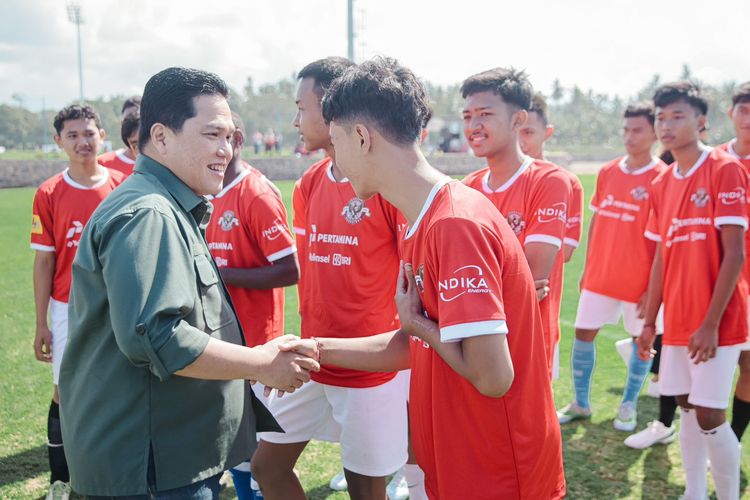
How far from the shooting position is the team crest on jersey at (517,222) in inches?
145

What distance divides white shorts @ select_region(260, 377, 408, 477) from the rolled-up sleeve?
A: 57.5 inches

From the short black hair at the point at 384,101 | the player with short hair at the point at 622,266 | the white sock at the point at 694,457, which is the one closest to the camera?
the short black hair at the point at 384,101

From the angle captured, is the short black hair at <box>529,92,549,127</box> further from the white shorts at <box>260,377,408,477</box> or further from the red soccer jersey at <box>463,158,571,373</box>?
the white shorts at <box>260,377,408,477</box>

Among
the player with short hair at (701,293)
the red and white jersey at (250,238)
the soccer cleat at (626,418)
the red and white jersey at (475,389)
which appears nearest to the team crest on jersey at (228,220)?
the red and white jersey at (250,238)

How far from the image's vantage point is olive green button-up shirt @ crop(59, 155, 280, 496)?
6.51 ft

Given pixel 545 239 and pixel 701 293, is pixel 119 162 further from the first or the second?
pixel 701 293

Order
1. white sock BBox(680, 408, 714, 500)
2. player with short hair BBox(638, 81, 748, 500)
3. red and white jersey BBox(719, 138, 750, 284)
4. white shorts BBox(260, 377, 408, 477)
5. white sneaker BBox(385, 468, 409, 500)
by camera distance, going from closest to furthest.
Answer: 1. white shorts BBox(260, 377, 408, 477)
2. player with short hair BBox(638, 81, 748, 500)
3. white sock BBox(680, 408, 714, 500)
4. white sneaker BBox(385, 468, 409, 500)
5. red and white jersey BBox(719, 138, 750, 284)

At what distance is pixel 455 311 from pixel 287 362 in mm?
825

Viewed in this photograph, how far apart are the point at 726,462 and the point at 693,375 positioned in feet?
1.70

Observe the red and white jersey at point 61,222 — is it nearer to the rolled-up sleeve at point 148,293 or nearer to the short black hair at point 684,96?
the rolled-up sleeve at point 148,293

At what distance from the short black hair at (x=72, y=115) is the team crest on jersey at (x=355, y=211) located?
2.72 metres

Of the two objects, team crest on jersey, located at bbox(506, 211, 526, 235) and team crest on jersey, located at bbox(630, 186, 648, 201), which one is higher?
team crest on jersey, located at bbox(630, 186, 648, 201)

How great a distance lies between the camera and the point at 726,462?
12.2 feet

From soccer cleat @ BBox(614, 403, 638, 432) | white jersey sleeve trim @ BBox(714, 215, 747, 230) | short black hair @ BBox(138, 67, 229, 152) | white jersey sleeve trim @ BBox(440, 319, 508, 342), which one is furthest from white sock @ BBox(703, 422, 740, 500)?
short black hair @ BBox(138, 67, 229, 152)
